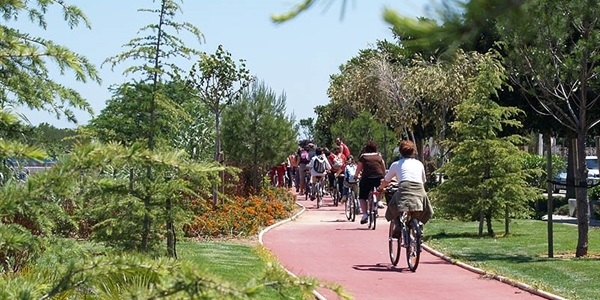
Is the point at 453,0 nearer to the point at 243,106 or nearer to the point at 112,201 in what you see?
the point at 112,201

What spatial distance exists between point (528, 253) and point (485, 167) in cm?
303

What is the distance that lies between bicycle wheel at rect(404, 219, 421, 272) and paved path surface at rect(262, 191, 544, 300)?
0.47 feet

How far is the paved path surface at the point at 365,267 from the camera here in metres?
12.0

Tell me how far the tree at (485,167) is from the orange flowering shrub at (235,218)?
150 inches

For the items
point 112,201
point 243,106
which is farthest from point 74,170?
point 243,106

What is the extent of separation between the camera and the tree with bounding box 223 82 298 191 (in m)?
29.7

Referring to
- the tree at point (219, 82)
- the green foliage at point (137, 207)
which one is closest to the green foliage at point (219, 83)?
the tree at point (219, 82)

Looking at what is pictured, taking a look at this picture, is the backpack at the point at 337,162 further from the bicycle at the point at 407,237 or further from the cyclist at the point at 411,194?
the cyclist at the point at 411,194

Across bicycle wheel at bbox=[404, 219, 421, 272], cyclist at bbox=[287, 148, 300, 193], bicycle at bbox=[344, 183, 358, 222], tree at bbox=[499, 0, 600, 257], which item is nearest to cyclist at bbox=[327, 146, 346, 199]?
bicycle at bbox=[344, 183, 358, 222]

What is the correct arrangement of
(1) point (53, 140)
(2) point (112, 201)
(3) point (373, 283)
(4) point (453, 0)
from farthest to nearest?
(3) point (373, 283) → (2) point (112, 201) → (1) point (53, 140) → (4) point (453, 0)

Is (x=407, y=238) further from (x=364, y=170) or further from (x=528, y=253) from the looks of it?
(x=364, y=170)

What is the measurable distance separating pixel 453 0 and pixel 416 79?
129 feet

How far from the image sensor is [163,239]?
1112 cm

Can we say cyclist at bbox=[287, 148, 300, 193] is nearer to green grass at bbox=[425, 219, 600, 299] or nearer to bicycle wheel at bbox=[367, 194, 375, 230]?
green grass at bbox=[425, 219, 600, 299]
